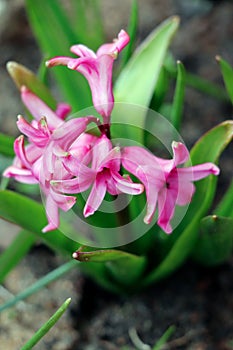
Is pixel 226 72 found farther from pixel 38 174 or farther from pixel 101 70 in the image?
pixel 38 174

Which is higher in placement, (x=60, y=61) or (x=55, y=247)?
(x=60, y=61)

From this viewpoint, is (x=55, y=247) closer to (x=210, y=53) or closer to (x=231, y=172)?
(x=231, y=172)

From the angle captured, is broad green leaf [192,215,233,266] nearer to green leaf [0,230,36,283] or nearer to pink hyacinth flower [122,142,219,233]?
pink hyacinth flower [122,142,219,233]

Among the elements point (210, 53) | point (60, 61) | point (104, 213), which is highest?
point (60, 61)

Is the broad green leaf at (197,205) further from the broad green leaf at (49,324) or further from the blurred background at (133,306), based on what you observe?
the broad green leaf at (49,324)

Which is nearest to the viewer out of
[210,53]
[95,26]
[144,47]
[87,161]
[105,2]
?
[87,161]

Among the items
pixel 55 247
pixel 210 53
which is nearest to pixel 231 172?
pixel 210 53
